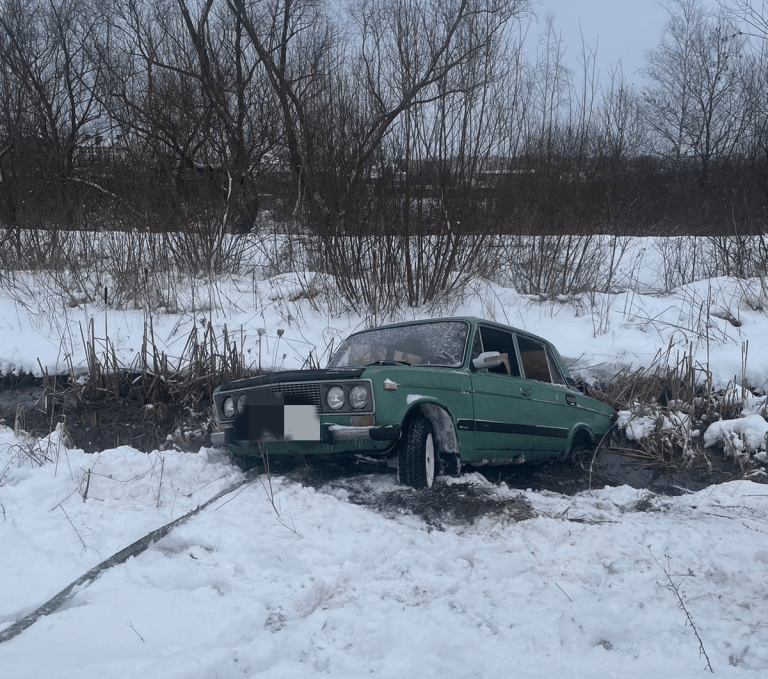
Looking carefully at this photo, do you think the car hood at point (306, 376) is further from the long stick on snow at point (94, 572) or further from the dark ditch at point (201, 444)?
the long stick on snow at point (94, 572)

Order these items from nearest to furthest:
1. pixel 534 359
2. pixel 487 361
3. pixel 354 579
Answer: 1. pixel 354 579
2. pixel 487 361
3. pixel 534 359

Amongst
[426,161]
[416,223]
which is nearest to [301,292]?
[416,223]

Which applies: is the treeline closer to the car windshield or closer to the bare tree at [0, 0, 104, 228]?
the bare tree at [0, 0, 104, 228]

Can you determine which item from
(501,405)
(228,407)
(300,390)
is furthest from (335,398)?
(501,405)

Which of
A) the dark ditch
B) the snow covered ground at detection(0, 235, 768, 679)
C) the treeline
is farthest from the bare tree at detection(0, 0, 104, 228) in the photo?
the snow covered ground at detection(0, 235, 768, 679)

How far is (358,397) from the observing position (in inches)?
168

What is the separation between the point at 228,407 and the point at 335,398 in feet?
3.32

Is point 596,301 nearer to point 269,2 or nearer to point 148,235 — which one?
point 148,235

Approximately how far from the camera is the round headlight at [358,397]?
13.9ft

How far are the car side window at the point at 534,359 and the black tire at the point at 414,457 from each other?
165cm

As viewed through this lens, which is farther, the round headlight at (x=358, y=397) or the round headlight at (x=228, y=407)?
the round headlight at (x=228, y=407)

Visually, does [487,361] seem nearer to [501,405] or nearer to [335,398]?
[501,405]

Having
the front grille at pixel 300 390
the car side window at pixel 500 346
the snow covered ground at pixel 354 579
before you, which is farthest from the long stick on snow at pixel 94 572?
the car side window at pixel 500 346

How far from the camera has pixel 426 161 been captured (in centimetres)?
895
